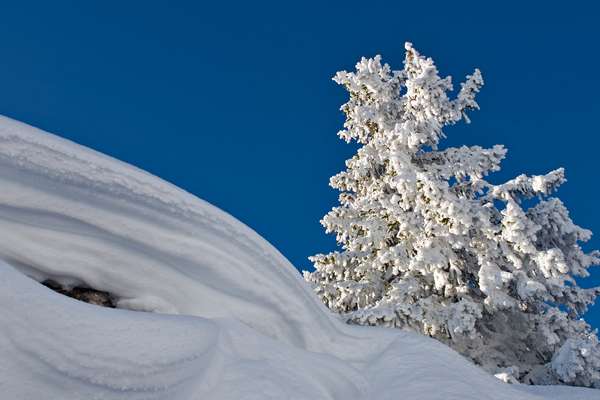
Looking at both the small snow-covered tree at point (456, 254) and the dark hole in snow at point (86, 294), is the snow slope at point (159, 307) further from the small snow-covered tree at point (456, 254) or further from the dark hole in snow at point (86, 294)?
the small snow-covered tree at point (456, 254)

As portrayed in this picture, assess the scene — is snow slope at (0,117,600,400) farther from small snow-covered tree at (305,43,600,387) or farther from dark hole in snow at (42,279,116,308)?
small snow-covered tree at (305,43,600,387)

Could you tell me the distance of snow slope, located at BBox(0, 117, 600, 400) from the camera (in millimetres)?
1703

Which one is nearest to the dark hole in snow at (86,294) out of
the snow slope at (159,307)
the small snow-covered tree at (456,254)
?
the snow slope at (159,307)

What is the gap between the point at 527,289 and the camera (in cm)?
993

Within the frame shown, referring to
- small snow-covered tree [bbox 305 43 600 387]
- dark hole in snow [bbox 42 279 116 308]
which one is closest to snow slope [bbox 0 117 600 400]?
dark hole in snow [bbox 42 279 116 308]

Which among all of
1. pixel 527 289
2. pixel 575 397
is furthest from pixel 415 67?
pixel 575 397

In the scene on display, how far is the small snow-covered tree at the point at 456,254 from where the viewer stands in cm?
998

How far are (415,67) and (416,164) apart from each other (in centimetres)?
263

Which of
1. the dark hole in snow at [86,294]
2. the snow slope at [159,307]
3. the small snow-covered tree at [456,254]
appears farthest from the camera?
the small snow-covered tree at [456,254]

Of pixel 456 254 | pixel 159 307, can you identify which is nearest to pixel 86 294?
pixel 159 307

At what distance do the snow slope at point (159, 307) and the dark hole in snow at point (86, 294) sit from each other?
3 cm

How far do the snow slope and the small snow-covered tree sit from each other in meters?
6.82

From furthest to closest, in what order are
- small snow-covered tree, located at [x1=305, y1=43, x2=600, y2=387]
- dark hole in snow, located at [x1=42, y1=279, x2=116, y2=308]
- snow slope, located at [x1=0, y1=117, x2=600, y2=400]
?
small snow-covered tree, located at [x1=305, y1=43, x2=600, y2=387] → dark hole in snow, located at [x1=42, y1=279, x2=116, y2=308] → snow slope, located at [x1=0, y1=117, x2=600, y2=400]

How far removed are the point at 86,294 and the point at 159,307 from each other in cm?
31
